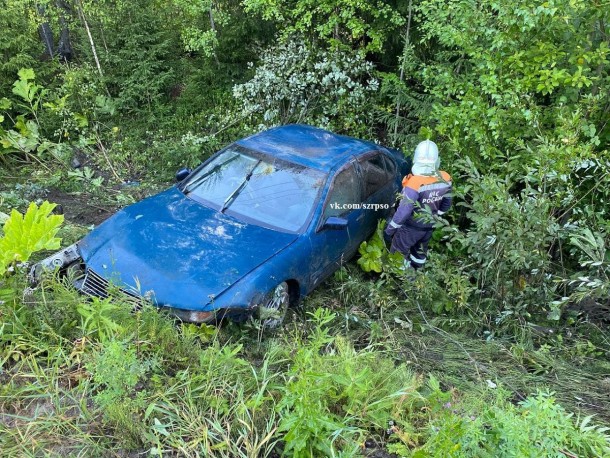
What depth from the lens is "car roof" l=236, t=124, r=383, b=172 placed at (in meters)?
4.95

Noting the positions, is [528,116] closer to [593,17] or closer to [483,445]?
[593,17]

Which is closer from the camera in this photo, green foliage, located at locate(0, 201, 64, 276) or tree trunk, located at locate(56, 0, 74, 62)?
green foliage, located at locate(0, 201, 64, 276)

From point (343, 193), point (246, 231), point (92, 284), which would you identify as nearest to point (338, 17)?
point (343, 193)

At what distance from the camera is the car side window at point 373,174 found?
539 cm

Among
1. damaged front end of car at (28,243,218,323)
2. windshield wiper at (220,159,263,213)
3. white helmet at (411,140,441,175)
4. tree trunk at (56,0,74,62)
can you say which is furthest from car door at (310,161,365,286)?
tree trunk at (56,0,74,62)

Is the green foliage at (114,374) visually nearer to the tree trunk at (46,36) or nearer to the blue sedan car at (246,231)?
the blue sedan car at (246,231)

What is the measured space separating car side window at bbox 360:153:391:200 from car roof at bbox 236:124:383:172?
5.8 inches

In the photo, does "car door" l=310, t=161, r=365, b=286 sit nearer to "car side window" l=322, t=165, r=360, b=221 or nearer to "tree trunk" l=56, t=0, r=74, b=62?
"car side window" l=322, t=165, r=360, b=221

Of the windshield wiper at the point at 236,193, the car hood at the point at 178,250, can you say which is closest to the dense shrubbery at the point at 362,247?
the car hood at the point at 178,250

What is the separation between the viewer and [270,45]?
828 cm

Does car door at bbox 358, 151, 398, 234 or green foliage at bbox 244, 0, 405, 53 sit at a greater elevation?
green foliage at bbox 244, 0, 405, 53

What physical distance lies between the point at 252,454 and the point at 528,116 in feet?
13.0

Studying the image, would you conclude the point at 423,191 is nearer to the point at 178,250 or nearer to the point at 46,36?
the point at 178,250

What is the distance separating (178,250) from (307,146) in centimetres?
203
